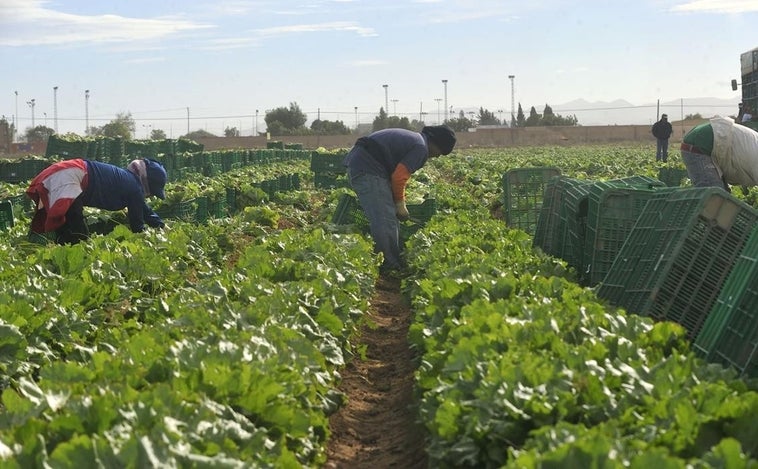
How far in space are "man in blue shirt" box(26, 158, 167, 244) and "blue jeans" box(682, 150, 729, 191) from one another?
5.97 metres

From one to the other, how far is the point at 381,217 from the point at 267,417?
769cm

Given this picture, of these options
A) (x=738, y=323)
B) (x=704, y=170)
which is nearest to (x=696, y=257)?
(x=738, y=323)

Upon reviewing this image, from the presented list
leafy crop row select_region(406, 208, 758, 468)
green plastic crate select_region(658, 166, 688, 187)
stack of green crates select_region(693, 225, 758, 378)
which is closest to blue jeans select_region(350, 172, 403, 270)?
leafy crop row select_region(406, 208, 758, 468)

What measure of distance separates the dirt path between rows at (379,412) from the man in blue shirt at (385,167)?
262 cm

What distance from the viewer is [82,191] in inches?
465

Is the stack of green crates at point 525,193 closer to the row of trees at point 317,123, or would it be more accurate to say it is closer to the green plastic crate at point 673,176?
the green plastic crate at point 673,176

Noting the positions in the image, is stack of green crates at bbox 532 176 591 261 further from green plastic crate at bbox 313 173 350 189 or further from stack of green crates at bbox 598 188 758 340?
green plastic crate at bbox 313 173 350 189

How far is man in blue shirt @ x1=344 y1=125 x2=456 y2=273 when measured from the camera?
39.7 ft

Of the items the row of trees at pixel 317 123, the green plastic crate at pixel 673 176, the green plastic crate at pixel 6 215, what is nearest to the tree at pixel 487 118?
the row of trees at pixel 317 123

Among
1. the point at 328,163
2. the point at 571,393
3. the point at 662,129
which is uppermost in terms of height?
the point at 662,129

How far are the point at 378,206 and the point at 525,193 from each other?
2525 millimetres

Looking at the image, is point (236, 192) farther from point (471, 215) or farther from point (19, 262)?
point (19, 262)

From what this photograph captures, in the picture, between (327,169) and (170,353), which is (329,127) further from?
(170,353)

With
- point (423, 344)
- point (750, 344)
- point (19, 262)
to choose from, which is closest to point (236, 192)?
point (19, 262)
